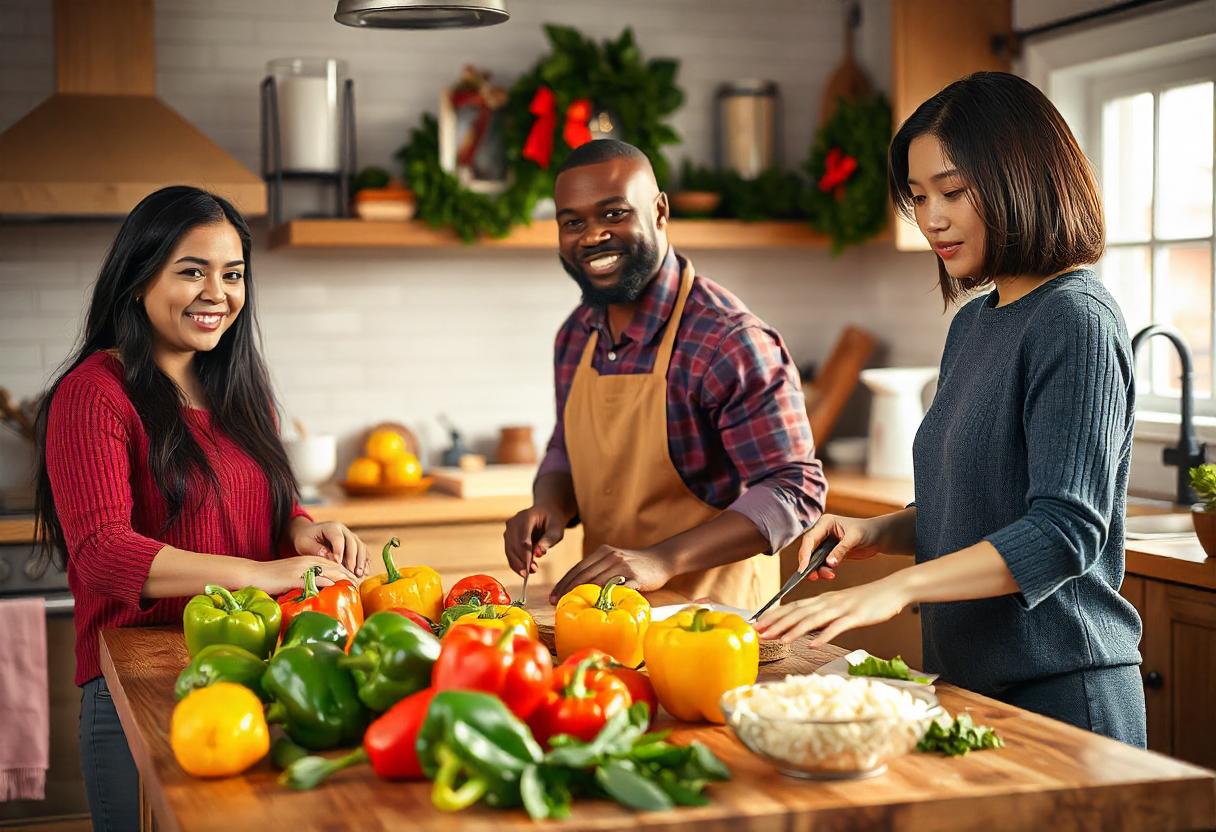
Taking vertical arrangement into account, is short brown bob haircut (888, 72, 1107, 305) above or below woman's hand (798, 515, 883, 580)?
above

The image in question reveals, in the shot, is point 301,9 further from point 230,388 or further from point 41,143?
point 230,388

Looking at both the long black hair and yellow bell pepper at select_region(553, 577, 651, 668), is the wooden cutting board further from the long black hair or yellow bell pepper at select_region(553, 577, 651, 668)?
yellow bell pepper at select_region(553, 577, 651, 668)

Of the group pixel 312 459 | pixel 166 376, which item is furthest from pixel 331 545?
pixel 312 459

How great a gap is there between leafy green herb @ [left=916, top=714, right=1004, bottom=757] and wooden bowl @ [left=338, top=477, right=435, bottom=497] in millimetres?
2895

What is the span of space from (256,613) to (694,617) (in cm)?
59

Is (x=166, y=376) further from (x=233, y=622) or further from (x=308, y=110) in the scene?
(x=308, y=110)

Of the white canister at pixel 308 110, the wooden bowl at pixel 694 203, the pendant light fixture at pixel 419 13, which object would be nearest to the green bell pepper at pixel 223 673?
the pendant light fixture at pixel 419 13

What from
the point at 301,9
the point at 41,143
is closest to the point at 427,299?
the point at 301,9

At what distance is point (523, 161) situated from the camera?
4.39 m

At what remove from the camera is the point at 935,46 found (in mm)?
4195

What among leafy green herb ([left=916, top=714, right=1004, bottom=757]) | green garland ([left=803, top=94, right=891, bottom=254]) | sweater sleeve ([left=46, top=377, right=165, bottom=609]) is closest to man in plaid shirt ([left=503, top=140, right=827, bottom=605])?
sweater sleeve ([left=46, top=377, right=165, bottom=609])

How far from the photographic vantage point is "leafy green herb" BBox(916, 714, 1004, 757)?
1.47 m

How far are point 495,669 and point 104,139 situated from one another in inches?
117

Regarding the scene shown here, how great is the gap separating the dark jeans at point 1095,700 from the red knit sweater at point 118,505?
1316mm
